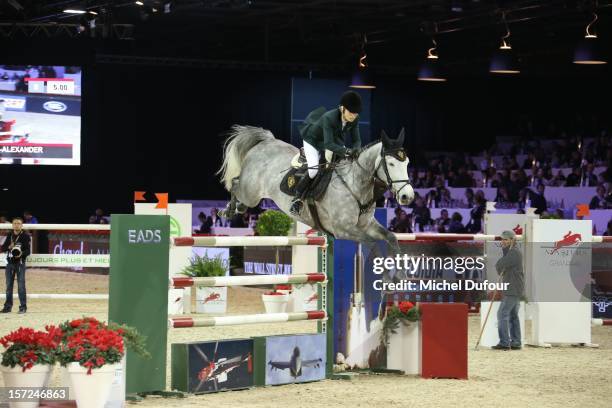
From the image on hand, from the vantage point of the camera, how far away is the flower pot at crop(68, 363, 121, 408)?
5414mm

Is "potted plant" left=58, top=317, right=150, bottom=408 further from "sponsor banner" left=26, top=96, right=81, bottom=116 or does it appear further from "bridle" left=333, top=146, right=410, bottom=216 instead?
"sponsor banner" left=26, top=96, right=81, bottom=116

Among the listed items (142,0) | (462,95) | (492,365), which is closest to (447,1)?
(142,0)

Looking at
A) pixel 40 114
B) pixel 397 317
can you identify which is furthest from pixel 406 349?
pixel 40 114

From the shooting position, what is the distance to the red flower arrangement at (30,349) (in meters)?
5.45

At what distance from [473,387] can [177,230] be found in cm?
645

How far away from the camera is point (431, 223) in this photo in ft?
61.1

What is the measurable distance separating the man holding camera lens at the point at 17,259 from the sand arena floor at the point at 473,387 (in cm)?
116

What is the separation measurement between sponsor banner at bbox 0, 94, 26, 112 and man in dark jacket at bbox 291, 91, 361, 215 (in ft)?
47.4

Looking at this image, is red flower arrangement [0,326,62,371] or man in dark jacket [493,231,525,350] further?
man in dark jacket [493,231,525,350]

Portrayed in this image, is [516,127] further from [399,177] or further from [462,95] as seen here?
[399,177]

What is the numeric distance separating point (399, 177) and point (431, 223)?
12100 millimetres

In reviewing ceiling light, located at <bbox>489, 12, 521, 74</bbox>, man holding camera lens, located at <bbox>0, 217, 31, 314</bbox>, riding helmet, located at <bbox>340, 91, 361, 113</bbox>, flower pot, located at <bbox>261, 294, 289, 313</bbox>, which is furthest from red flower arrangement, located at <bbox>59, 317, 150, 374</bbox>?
ceiling light, located at <bbox>489, 12, 521, 74</bbox>

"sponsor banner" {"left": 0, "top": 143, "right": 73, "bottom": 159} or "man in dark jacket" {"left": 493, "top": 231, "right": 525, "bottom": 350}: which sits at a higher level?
"sponsor banner" {"left": 0, "top": 143, "right": 73, "bottom": 159}

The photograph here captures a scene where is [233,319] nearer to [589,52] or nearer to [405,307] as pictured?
[405,307]
